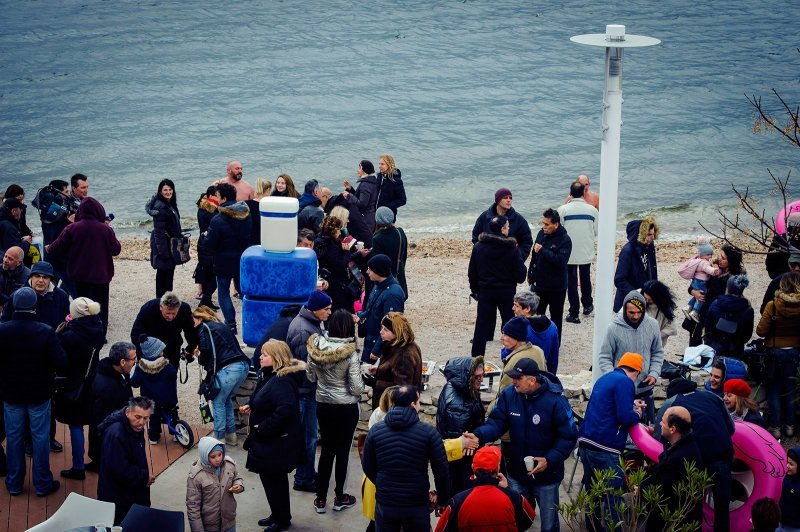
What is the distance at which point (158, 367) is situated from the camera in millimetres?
8758

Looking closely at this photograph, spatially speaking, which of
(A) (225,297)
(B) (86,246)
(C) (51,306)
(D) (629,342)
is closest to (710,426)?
(D) (629,342)

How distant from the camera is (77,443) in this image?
841cm

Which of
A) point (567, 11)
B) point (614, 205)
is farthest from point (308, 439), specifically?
point (567, 11)

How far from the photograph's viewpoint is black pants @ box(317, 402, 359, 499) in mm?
8055

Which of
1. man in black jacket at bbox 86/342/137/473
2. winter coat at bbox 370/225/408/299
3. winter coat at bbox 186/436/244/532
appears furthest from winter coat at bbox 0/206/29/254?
winter coat at bbox 186/436/244/532

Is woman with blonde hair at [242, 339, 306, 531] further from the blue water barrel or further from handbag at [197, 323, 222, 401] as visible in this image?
the blue water barrel

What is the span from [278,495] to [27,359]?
217 cm

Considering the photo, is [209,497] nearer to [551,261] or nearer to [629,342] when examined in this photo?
[629,342]

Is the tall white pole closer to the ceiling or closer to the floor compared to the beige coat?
closer to the ceiling

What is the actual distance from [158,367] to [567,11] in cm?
4385

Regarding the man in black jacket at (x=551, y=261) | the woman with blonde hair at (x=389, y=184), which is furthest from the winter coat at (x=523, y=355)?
the woman with blonde hair at (x=389, y=184)

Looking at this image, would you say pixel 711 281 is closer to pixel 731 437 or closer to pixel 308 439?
pixel 731 437

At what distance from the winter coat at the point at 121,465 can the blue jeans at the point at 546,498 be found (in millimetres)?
2576

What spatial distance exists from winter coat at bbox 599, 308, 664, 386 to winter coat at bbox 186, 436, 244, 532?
10.6 ft
